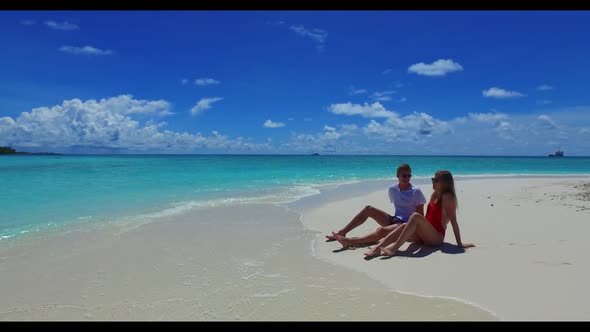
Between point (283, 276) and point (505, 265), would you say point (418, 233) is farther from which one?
point (283, 276)

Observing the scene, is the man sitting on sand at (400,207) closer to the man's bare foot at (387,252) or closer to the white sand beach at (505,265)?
the white sand beach at (505,265)

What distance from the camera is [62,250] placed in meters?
5.61

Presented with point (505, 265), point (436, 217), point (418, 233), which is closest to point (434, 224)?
point (436, 217)

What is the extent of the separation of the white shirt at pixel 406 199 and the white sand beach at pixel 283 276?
68 cm

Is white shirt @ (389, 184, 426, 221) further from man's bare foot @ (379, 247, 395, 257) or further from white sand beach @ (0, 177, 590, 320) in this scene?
man's bare foot @ (379, 247, 395, 257)

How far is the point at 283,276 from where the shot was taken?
4.31 metres

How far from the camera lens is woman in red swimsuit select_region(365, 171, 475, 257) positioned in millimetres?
5016

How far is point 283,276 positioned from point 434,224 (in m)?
2.55

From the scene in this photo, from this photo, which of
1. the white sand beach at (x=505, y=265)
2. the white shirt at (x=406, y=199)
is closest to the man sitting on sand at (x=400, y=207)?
the white shirt at (x=406, y=199)

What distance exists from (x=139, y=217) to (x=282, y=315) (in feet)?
21.1

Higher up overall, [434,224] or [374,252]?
[434,224]

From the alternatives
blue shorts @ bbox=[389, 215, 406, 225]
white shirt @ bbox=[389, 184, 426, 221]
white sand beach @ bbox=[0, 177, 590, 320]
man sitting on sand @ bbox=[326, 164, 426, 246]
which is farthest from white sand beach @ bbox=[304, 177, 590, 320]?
white shirt @ bbox=[389, 184, 426, 221]

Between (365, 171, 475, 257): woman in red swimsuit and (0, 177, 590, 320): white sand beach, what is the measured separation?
0.61 feet
